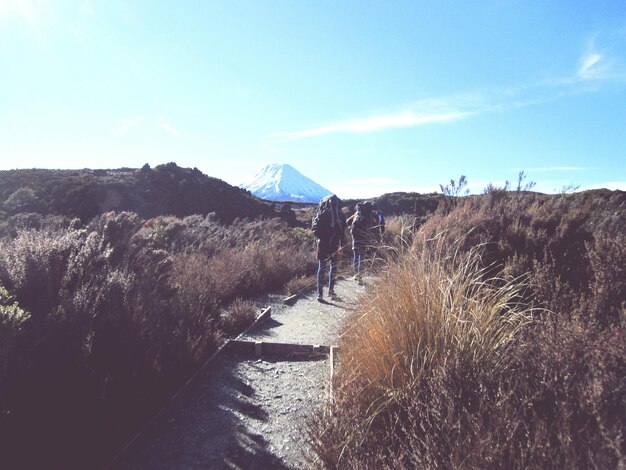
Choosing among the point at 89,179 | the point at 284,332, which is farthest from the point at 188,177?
the point at 284,332

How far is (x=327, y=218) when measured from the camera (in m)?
7.68

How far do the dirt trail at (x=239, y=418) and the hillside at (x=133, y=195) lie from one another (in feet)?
58.0

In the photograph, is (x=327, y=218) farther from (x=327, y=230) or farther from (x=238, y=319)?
(x=238, y=319)

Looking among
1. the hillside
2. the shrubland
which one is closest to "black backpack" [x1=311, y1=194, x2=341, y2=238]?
the shrubland

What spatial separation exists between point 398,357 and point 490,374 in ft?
2.37

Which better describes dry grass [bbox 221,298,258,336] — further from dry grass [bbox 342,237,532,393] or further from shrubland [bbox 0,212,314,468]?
dry grass [bbox 342,237,532,393]

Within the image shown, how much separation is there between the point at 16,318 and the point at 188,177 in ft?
86.5

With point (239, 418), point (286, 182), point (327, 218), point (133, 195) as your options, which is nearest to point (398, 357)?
point (239, 418)

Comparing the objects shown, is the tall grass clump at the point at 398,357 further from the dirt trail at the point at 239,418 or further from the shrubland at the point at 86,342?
the shrubland at the point at 86,342

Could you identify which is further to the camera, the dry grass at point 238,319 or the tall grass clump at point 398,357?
the dry grass at point 238,319

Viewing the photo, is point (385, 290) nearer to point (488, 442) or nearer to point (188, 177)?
point (488, 442)

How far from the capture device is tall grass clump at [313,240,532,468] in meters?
2.43

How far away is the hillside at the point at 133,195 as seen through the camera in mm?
19703

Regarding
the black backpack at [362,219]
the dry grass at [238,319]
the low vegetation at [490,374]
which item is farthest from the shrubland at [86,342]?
the black backpack at [362,219]
